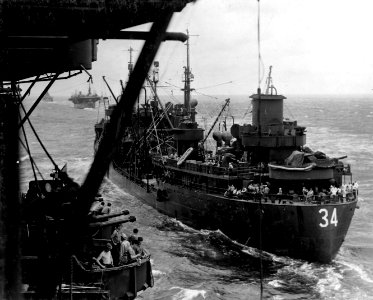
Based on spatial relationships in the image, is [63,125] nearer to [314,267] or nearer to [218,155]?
[218,155]

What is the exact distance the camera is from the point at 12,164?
6.38 metres

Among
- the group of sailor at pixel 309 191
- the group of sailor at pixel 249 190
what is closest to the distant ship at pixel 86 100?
the group of sailor at pixel 249 190

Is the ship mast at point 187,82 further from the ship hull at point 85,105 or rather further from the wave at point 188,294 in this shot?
the ship hull at point 85,105

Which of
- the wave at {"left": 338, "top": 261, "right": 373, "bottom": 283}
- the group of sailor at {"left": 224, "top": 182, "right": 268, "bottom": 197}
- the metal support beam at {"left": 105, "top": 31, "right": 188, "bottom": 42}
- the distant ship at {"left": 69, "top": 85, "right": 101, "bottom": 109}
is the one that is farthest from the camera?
the distant ship at {"left": 69, "top": 85, "right": 101, "bottom": 109}

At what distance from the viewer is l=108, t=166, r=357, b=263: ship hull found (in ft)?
90.6

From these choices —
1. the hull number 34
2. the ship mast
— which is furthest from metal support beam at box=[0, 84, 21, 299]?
the ship mast

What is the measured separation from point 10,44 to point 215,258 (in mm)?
24791

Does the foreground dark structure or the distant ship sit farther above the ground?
the distant ship

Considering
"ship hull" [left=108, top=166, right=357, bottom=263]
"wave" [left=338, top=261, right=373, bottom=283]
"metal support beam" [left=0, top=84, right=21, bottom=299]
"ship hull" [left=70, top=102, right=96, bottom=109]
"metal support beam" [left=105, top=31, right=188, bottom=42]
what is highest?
"ship hull" [left=70, top=102, right=96, bottom=109]

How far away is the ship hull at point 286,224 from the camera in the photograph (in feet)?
90.6

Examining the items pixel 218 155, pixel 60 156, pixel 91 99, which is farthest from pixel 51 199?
pixel 91 99

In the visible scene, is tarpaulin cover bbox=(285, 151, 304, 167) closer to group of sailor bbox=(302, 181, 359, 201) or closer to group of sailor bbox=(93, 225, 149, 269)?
group of sailor bbox=(302, 181, 359, 201)

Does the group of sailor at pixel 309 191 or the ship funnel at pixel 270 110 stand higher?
the ship funnel at pixel 270 110

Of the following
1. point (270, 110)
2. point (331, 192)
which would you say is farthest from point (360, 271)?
point (270, 110)
